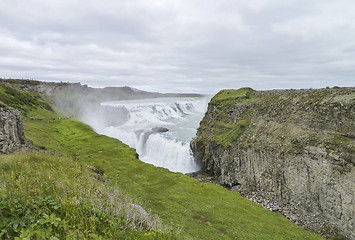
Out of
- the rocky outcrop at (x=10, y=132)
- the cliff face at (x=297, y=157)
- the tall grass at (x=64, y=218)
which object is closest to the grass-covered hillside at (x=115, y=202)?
the tall grass at (x=64, y=218)

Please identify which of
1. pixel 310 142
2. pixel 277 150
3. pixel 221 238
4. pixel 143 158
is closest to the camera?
pixel 221 238

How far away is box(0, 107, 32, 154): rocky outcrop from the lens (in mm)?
24569

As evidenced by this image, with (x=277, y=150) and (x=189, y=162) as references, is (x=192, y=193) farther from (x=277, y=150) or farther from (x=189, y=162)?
(x=189, y=162)

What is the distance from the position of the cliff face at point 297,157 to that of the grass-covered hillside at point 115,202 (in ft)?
27.4

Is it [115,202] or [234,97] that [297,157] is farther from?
[234,97]

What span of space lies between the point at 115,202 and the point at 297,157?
28.9 metres

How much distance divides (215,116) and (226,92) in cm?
1243

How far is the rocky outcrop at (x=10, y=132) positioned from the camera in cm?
2457

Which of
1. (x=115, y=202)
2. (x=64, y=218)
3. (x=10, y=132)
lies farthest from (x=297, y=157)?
(x=10, y=132)

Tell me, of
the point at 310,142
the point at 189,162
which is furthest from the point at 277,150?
the point at 189,162

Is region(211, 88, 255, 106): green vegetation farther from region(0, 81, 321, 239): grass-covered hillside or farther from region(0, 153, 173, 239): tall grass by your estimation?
region(0, 153, 173, 239): tall grass

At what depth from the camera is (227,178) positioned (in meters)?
40.0

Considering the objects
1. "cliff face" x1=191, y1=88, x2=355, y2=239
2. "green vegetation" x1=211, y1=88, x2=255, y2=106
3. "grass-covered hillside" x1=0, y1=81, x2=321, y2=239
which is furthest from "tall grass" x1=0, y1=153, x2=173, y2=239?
"green vegetation" x1=211, y1=88, x2=255, y2=106

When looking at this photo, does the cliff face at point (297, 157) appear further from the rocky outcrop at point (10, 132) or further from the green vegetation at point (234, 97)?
the rocky outcrop at point (10, 132)
